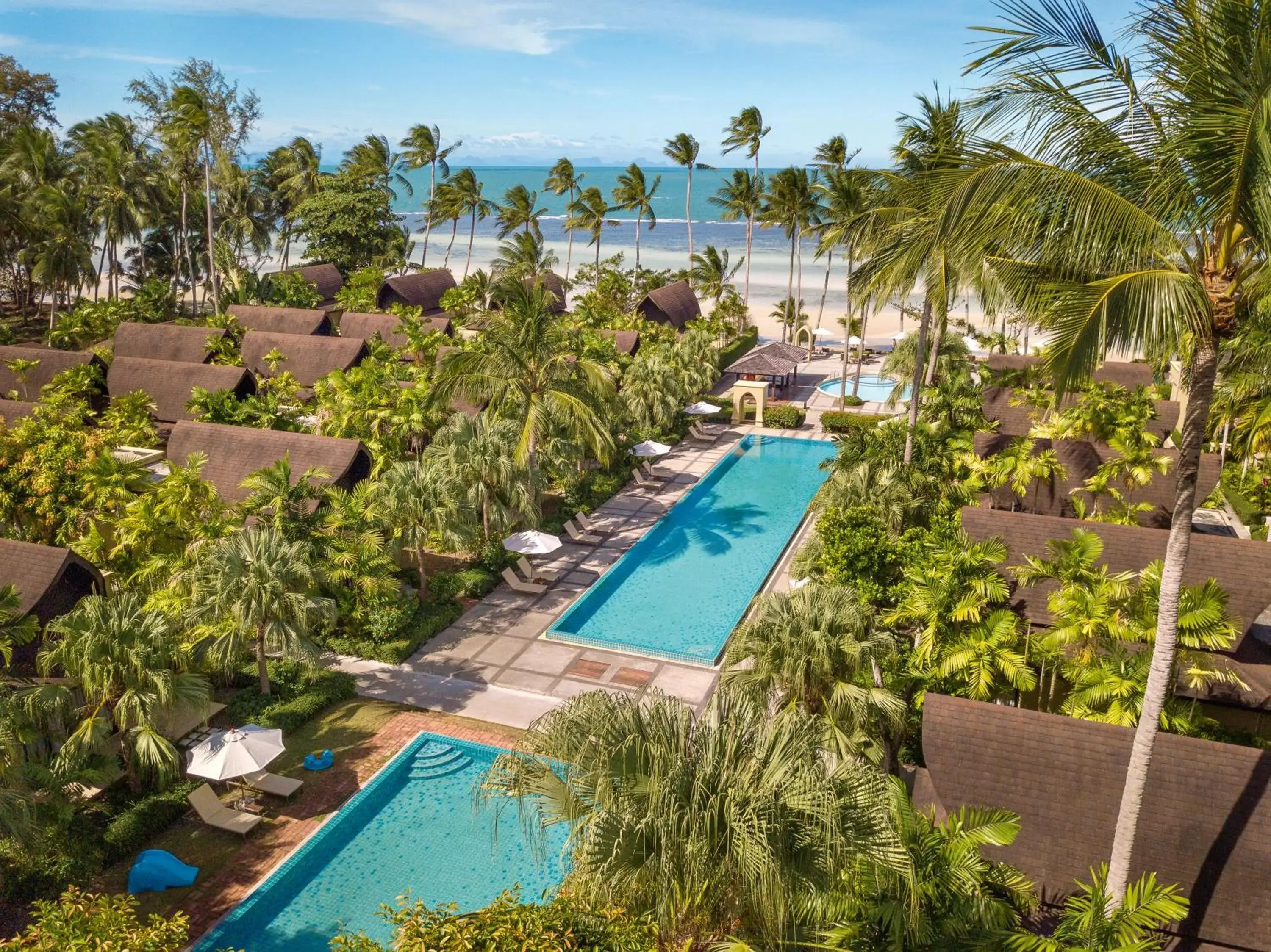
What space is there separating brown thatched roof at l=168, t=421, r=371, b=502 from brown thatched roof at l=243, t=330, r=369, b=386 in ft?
39.7

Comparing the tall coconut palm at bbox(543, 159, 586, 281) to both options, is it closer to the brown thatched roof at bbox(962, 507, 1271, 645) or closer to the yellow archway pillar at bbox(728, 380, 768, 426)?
the yellow archway pillar at bbox(728, 380, 768, 426)

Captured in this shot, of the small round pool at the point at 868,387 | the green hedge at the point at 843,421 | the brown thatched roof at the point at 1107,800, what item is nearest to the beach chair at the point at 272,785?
the brown thatched roof at the point at 1107,800

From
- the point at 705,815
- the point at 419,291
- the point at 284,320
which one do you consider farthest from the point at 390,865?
the point at 419,291

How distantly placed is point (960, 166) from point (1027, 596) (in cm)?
1127

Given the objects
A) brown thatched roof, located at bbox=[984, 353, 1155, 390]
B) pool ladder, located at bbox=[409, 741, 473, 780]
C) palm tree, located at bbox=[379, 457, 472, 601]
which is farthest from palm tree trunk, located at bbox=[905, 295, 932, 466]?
pool ladder, located at bbox=[409, 741, 473, 780]

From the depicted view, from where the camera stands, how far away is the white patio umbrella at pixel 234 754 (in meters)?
14.1

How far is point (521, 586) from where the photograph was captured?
22.8 metres

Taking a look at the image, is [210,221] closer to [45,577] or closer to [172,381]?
[172,381]

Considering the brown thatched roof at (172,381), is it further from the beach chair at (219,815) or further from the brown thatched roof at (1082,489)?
the brown thatched roof at (1082,489)

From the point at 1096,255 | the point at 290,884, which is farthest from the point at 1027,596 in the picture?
the point at 290,884

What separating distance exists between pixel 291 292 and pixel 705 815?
1759 inches

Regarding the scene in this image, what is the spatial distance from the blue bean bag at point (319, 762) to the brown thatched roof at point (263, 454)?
8.62 m

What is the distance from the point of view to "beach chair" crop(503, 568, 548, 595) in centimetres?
2277

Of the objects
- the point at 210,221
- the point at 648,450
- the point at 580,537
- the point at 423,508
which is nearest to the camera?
the point at 423,508
